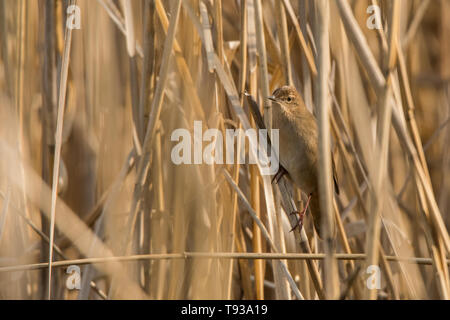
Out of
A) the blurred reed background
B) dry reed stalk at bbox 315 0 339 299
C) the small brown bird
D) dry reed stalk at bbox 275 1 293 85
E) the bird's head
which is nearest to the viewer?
dry reed stalk at bbox 315 0 339 299

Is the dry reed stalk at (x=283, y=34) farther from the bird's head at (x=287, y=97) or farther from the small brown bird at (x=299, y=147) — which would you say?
the small brown bird at (x=299, y=147)

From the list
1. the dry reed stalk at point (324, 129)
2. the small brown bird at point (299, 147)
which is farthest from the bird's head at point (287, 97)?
the dry reed stalk at point (324, 129)

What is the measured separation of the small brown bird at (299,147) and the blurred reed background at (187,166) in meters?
0.09

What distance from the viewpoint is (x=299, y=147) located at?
187 centimetres

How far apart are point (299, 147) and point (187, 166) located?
0.61 metres

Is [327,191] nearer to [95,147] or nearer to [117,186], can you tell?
[117,186]

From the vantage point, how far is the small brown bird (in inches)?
70.4

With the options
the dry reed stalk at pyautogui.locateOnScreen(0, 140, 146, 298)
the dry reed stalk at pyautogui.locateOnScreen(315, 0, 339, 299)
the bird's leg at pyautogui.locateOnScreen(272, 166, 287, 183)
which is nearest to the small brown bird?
the bird's leg at pyautogui.locateOnScreen(272, 166, 287, 183)

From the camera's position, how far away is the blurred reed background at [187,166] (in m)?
1.25

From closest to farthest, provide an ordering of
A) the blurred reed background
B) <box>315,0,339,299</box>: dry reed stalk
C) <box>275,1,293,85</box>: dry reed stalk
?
<box>315,0,339,299</box>: dry reed stalk < the blurred reed background < <box>275,1,293,85</box>: dry reed stalk

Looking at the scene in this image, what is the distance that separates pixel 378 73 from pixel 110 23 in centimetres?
90

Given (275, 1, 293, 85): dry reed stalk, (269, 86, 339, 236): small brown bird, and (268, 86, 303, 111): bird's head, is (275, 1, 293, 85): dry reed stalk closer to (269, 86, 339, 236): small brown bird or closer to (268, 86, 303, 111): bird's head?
(268, 86, 303, 111): bird's head

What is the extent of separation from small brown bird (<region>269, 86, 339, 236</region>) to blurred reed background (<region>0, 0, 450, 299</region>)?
9 centimetres
